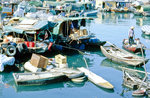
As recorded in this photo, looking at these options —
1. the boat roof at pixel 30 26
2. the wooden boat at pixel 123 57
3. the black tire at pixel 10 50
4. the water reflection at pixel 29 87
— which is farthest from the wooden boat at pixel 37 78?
the boat roof at pixel 30 26

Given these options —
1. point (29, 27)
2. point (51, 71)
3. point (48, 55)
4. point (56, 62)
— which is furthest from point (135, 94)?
point (29, 27)

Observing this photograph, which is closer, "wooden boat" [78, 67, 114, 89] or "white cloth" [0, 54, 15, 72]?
"wooden boat" [78, 67, 114, 89]

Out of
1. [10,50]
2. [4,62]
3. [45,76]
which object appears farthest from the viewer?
[10,50]

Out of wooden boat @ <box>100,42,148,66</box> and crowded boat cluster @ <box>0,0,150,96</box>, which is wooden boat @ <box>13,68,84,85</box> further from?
wooden boat @ <box>100,42,148,66</box>

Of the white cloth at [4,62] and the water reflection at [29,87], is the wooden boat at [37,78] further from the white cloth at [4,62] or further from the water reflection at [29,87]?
the white cloth at [4,62]

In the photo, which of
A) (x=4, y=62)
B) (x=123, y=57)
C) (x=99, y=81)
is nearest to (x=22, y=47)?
(x=4, y=62)

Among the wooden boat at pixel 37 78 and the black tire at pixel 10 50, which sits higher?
the black tire at pixel 10 50

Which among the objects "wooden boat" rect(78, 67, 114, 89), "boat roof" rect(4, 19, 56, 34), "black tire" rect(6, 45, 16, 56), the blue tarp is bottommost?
"wooden boat" rect(78, 67, 114, 89)

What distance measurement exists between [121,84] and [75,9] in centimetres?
4160

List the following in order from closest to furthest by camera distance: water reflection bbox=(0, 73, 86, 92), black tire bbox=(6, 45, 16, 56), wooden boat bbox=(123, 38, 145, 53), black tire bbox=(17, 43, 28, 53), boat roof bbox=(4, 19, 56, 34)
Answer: water reflection bbox=(0, 73, 86, 92)
black tire bbox=(6, 45, 16, 56)
black tire bbox=(17, 43, 28, 53)
boat roof bbox=(4, 19, 56, 34)
wooden boat bbox=(123, 38, 145, 53)

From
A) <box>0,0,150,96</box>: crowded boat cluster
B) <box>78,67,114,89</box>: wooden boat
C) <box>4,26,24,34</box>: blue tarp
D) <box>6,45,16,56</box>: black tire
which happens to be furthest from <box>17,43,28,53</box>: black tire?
<box>78,67,114,89</box>: wooden boat

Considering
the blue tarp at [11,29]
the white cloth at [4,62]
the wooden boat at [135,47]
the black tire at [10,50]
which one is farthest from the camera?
the wooden boat at [135,47]

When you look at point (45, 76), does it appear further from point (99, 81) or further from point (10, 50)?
point (10, 50)

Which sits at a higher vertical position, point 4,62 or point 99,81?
point 4,62
